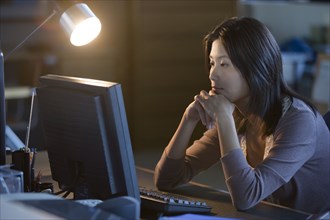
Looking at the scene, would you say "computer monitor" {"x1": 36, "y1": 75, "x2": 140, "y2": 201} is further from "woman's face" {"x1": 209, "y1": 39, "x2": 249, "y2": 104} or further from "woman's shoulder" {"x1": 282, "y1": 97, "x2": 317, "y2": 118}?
"woman's shoulder" {"x1": 282, "y1": 97, "x2": 317, "y2": 118}

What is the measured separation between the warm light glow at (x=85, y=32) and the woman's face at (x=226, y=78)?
378mm

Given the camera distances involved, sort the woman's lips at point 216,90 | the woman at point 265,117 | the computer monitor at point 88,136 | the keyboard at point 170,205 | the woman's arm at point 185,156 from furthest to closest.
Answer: the woman's arm at point 185,156
the woman's lips at point 216,90
the woman at point 265,117
the keyboard at point 170,205
the computer monitor at point 88,136

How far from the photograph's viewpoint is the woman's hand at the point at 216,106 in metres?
1.94

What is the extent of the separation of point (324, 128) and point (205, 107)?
1.20 ft

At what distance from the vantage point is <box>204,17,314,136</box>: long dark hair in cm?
196

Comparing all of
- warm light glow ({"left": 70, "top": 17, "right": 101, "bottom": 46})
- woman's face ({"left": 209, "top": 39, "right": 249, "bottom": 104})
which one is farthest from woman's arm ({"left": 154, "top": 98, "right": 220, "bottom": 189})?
warm light glow ({"left": 70, "top": 17, "right": 101, "bottom": 46})

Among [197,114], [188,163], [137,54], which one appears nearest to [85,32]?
[197,114]

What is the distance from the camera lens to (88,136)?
64.8 inches

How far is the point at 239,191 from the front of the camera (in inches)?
72.1

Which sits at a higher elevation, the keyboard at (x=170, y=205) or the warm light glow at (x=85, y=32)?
the warm light glow at (x=85, y=32)

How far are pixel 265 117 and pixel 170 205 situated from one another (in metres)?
0.46

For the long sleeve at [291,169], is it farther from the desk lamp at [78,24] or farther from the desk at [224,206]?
the desk lamp at [78,24]

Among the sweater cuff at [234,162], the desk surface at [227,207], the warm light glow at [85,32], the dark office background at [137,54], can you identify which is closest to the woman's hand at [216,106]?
the sweater cuff at [234,162]

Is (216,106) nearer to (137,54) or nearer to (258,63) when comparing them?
(258,63)
